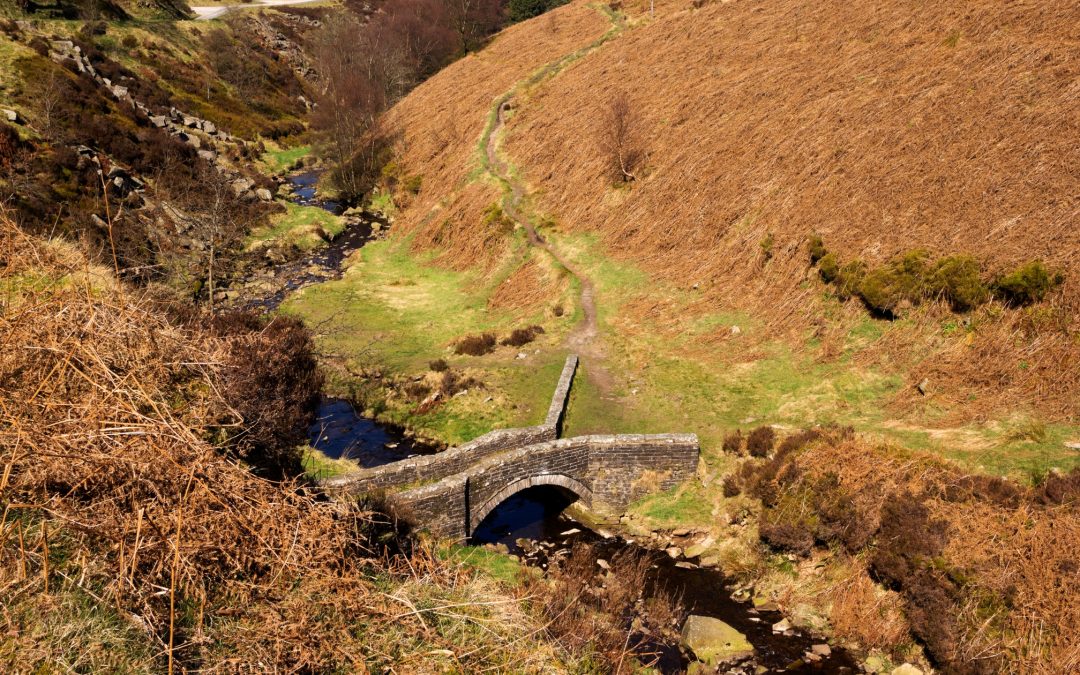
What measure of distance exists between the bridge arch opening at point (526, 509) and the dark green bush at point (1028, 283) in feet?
55.9

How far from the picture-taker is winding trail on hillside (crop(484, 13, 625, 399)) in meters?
28.8

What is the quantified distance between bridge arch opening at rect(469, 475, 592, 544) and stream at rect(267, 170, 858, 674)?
0.04 meters

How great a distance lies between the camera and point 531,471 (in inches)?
837

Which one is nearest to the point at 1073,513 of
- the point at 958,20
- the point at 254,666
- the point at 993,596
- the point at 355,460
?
the point at 993,596

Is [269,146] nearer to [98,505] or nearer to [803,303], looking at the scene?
[803,303]

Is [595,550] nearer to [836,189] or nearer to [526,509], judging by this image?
[526,509]

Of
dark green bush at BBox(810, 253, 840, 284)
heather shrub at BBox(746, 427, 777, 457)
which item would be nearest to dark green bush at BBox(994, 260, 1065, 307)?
dark green bush at BBox(810, 253, 840, 284)

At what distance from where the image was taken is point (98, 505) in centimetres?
653

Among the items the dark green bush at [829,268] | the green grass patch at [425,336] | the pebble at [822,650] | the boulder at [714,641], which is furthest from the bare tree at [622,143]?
the pebble at [822,650]

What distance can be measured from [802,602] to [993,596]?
4698mm

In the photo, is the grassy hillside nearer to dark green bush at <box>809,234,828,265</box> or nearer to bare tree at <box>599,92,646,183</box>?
dark green bush at <box>809,234,828,265</box>

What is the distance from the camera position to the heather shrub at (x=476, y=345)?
3169cm

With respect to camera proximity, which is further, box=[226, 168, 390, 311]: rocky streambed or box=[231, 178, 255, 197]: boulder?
box=[231, 178, 255, 197]: boulder

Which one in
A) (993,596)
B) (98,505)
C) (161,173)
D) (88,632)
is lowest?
(993,596)
